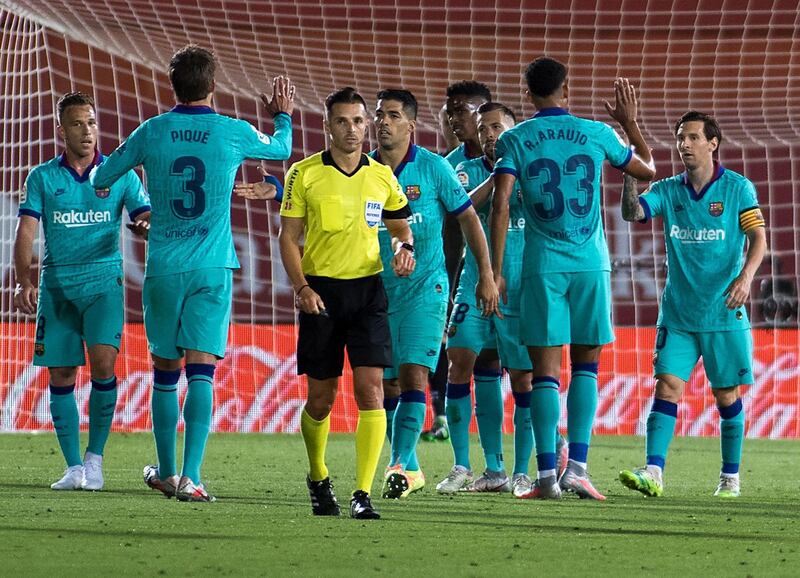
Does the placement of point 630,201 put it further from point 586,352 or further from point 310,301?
point 310,301

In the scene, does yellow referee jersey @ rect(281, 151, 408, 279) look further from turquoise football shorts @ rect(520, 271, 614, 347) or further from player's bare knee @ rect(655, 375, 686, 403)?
player's bare knee @ rect(655, 375, 686, 403)

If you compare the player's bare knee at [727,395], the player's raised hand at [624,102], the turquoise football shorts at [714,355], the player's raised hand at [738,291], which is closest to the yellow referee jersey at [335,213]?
the player's raised hand at [624,102]

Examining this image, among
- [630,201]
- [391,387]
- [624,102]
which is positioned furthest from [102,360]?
[624,102]

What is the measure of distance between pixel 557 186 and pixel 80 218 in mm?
2350

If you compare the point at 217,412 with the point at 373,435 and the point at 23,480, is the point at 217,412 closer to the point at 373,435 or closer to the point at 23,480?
the point at 23,480

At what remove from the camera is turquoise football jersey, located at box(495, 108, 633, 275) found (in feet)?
22.1

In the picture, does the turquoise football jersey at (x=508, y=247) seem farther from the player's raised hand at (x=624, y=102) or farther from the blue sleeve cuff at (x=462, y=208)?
the player's raised hand at (x=624, y=102)

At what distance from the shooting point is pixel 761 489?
25.0 feet

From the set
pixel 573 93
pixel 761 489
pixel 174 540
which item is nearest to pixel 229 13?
pixel 573 93

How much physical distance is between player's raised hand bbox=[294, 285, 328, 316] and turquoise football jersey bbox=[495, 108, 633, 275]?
1.52m

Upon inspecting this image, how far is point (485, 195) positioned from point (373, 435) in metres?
1.97

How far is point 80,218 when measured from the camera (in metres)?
7.48

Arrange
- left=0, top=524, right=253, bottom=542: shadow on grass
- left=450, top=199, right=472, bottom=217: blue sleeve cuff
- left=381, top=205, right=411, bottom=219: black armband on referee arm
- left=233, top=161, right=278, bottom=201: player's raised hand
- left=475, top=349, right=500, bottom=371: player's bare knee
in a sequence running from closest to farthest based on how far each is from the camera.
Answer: left=0, top=524, right=253, bottom=542: shadow on grass, left=381, top=205, right=411, bottom=219: black armband on referee arm, left=233, top=161, right=278, bottom=201: player's raised hand, left=450, top=199, right=472, bottom=217: blue sleeve cuff, left=475, top=349, right=500, bottom=371: player's bare knee

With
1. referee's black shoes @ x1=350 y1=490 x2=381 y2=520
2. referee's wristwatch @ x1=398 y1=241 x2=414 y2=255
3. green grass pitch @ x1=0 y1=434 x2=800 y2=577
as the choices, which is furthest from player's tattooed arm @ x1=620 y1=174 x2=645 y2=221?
referee's black shoes @ x1=350 y1=490 x2=381 y2=520
